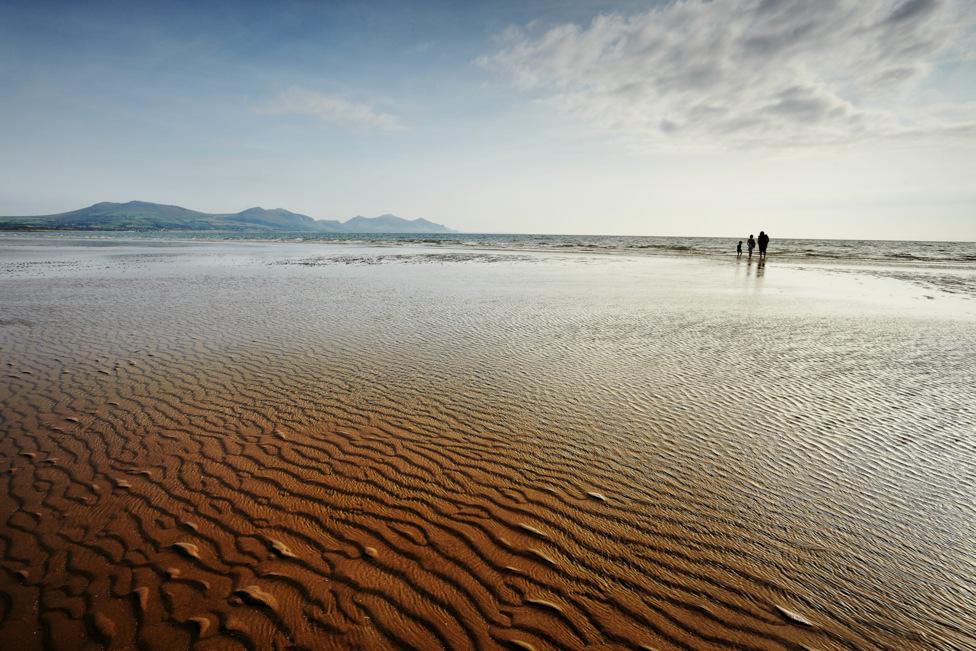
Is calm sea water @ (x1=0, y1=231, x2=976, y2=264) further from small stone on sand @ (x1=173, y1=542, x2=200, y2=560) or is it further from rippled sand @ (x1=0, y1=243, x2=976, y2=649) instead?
small stone on sand @ (x1=173, y1=542, x2=200, y2=560)

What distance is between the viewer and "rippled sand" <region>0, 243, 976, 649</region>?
3496 mm

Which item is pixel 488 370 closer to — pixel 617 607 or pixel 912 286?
pixel 617 607

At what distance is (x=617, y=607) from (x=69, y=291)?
81.9 ft

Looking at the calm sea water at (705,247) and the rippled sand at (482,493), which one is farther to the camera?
the calm sea water at (705,247)

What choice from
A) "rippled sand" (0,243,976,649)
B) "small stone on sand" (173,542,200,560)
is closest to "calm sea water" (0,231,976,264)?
"rippled sand" (0,243,976,649)

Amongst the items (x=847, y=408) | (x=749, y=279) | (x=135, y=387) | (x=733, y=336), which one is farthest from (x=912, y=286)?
(x=135, y=387)

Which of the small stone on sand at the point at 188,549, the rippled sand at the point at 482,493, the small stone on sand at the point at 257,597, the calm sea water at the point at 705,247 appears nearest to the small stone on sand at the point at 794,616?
the rippled sand at the point at 482,493

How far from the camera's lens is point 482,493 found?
5.10 meters

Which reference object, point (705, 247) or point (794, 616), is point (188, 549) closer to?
point (794, 616)

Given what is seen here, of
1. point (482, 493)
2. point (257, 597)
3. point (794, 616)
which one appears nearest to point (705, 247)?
point (482, 493)

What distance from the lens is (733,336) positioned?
12539mm

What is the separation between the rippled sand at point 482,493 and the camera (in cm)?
350

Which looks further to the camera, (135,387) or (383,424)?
(135,387)

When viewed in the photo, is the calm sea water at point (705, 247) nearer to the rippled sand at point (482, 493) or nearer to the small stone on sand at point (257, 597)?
the rippled sand at point (482, 493)
